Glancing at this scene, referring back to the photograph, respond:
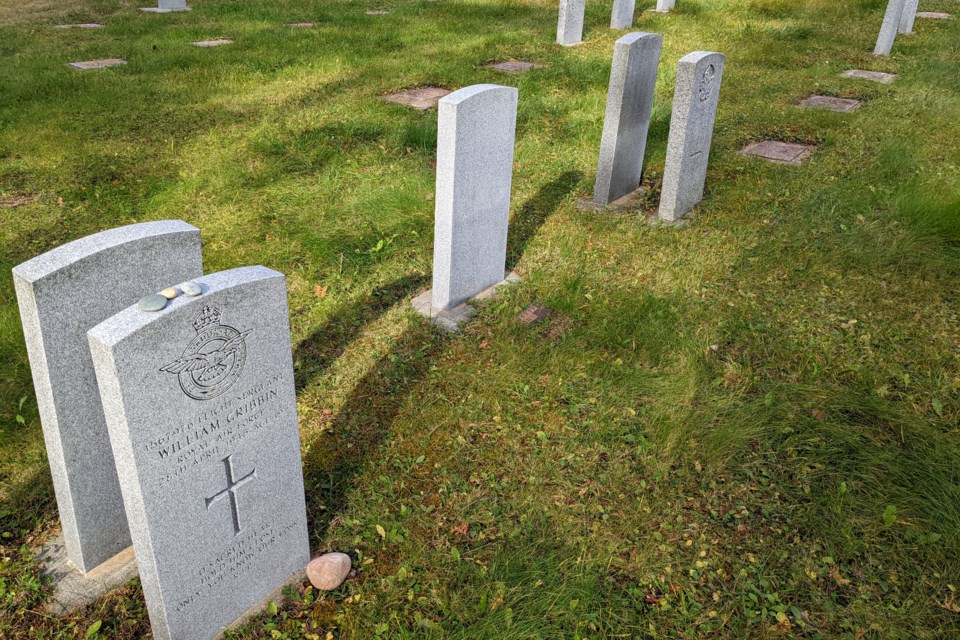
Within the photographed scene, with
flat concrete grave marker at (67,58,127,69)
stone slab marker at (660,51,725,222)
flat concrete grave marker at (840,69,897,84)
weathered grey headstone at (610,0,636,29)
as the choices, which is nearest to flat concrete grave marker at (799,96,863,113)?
flat concrete grave marker at (840,69,897,84)

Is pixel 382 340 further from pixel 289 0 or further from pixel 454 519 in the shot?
pixel 289 0

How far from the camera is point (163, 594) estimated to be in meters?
2.08

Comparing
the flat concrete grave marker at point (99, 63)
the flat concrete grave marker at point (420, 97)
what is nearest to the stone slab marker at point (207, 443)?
the flat concrete grave marker at point (420, 97)

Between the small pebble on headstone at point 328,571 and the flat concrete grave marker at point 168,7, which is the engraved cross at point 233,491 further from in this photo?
the flat concrete grave marker at point 168,7

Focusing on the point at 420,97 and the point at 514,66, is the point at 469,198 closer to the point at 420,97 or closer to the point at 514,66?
the point at 420,97

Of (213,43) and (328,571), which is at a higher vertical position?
(213,43)

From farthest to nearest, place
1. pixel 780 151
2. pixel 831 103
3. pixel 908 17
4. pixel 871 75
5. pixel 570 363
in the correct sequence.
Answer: pixel 908 17
pixel 871 75
pixel 831 103
pixel 780 151
pixel 570 363

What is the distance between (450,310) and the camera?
4.12m

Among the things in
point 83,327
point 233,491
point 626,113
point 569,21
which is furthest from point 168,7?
point 233,491

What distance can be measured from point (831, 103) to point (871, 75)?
5.35ft

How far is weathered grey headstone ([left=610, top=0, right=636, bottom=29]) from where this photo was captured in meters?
11.0

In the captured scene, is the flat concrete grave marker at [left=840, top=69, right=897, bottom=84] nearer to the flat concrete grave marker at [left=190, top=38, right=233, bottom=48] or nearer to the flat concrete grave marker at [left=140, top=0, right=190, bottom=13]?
the flat concrete grave marker at [left=190, top=38, right=233, bottom=48]

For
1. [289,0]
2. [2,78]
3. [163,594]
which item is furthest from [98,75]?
[163,594]

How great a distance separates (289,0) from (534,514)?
475 inches
